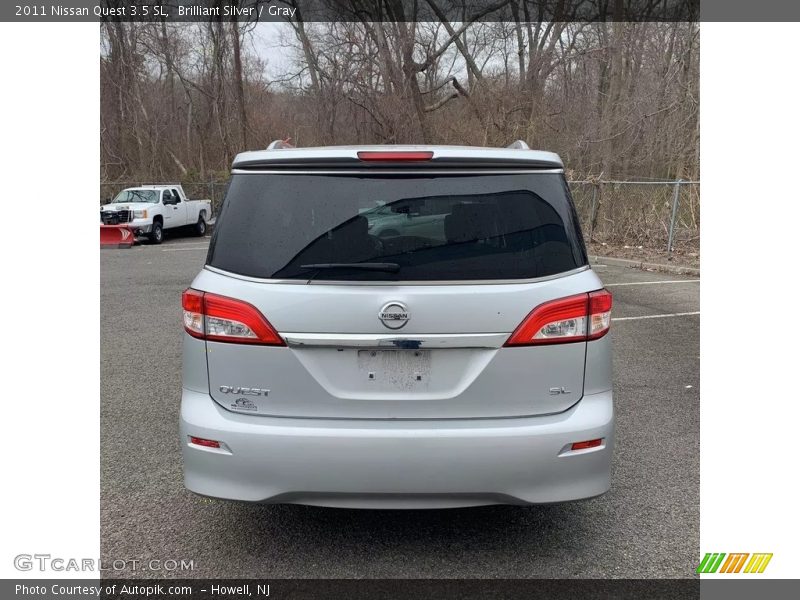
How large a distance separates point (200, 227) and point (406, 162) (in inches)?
935

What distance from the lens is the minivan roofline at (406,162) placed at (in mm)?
2996

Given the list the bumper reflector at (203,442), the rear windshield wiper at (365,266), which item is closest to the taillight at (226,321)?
the rear windshield wiper at (365,266)

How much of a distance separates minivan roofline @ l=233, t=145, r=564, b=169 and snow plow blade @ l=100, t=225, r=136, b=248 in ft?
64.1

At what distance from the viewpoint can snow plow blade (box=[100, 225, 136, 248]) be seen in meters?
20.9

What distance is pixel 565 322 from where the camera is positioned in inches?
116

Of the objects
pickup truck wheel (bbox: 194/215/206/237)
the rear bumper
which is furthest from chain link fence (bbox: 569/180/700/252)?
pickup truck wheel (bbox: 194/215/206/237)

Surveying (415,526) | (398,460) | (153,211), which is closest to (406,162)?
(398,460)

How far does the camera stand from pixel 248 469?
2934 millimetres

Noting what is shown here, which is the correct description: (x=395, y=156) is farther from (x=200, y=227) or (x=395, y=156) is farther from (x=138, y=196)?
(x=200, y=227)

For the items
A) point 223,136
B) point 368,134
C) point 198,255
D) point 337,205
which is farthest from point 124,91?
point 337,205

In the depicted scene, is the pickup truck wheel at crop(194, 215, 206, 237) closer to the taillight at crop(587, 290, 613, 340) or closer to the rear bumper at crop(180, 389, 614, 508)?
the rear bumper at crop(180, 389, 614, 508)

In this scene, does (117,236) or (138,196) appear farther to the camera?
(138,196)

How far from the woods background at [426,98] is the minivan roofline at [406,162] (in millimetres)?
13602

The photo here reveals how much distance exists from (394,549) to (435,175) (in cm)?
189
